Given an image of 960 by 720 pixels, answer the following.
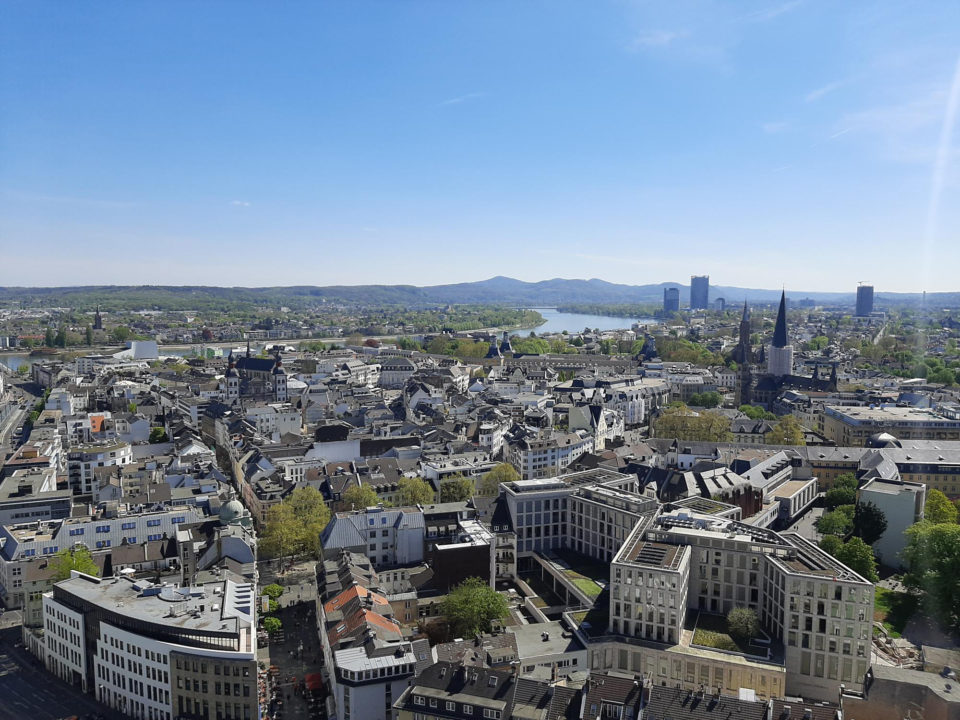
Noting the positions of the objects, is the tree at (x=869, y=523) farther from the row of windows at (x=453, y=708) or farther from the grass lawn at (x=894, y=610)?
the row of windows at (x=453, y=708)

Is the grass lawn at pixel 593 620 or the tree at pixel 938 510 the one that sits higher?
the tree at pixel 938 510

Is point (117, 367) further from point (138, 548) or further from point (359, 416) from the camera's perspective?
point (138, 548)

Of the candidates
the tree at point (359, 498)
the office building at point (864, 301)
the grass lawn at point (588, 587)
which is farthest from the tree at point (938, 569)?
the office building at point (864, 301)

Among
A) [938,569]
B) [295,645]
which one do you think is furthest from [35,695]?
[938,569]

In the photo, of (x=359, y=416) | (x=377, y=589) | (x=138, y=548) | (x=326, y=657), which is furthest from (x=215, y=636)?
(x=359, y=416)

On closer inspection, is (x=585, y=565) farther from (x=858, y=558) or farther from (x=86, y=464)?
(x=86, y=464)

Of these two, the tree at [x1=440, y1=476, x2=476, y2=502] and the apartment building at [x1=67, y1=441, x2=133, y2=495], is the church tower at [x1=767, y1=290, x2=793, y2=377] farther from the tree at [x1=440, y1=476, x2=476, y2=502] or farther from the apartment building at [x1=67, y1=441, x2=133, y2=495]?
the apartment building at [x1=67, y1=441, x2=133, y2=495]

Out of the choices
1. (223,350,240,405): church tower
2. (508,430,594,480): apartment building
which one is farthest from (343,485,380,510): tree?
(223,350,240,405): church tower
